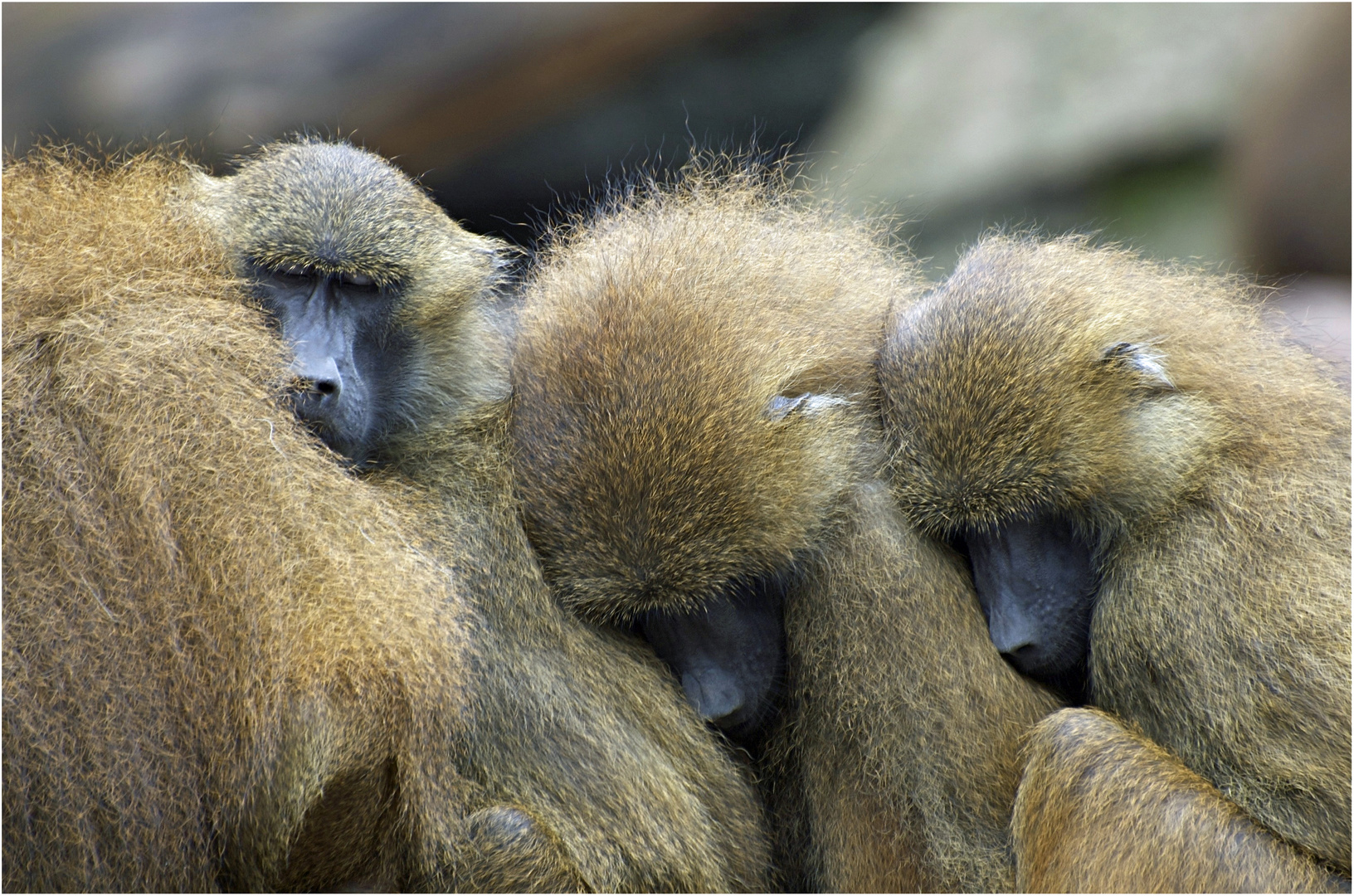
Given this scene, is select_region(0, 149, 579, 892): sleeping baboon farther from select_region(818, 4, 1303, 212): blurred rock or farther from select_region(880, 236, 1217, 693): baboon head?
select_region(818, 4, 1303, 212): blurred rock

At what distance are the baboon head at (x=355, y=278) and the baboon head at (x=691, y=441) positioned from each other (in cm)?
26

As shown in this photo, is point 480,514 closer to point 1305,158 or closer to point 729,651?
point 729,651

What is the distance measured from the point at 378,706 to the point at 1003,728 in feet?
3.32

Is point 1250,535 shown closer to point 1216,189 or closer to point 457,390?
point 457,390

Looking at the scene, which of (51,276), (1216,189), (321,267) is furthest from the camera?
(1216,189)

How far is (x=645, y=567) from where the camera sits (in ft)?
5.80

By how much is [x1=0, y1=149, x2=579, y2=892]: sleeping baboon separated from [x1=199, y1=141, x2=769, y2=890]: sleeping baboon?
111 mm

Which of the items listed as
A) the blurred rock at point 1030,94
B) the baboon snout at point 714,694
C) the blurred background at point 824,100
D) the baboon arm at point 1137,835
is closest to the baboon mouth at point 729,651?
the baboon snout at point 714,694

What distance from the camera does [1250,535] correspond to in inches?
70.9

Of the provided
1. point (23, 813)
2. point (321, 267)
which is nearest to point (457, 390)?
point (321, 267)

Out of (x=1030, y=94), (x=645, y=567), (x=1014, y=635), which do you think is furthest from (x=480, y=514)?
(x=1030, y=94)

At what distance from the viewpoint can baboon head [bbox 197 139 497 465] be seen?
195 cm

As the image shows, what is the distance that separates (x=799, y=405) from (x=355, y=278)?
0.89 meters

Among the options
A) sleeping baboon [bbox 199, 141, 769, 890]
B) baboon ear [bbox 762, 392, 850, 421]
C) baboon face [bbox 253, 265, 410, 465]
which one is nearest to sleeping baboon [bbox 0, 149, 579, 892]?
sleeping baboon [bbox 199, 141, 769, 890]
